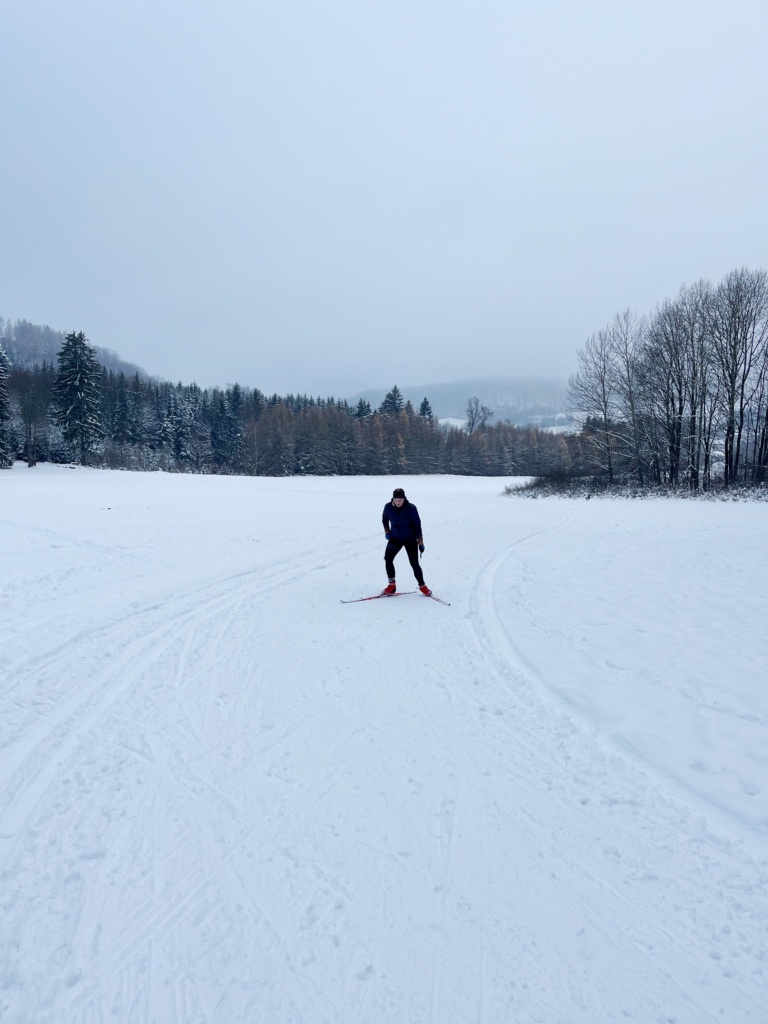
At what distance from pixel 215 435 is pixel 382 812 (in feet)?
255

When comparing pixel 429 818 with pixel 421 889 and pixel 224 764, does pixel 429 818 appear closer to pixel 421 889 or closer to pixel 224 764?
pixel 421 889

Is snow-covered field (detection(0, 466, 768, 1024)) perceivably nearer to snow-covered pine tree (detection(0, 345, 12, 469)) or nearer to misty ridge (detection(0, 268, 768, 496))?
misty ridge (detection(0, 268, 768, 496))

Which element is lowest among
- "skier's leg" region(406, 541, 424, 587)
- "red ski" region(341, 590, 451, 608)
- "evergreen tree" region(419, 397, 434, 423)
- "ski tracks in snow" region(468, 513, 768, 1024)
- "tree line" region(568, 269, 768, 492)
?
"ski tracks in snow" region(468, 513, 768, 1024)

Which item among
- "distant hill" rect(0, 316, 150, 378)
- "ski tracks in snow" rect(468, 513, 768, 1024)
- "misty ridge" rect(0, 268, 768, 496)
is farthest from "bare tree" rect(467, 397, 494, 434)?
"distant hill" rect(0, 316, 150, 378)

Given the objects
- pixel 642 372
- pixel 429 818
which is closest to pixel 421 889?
pixel 429 818

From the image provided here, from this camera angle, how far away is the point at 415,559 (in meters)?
8.73

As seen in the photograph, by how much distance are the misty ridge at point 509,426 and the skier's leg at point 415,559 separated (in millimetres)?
24340

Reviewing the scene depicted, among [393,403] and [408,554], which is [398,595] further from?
[393,403]

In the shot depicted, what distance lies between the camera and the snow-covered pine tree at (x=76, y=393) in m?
46.8

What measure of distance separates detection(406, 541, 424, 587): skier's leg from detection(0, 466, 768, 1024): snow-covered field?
0.76 meters

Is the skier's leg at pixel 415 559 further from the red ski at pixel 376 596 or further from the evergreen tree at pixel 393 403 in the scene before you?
the evergreen tree at pixel 393 403

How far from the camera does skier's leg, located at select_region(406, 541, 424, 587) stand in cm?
862

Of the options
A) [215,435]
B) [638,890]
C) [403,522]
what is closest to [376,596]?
[403,522]

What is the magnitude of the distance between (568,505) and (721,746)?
24.6 metres
